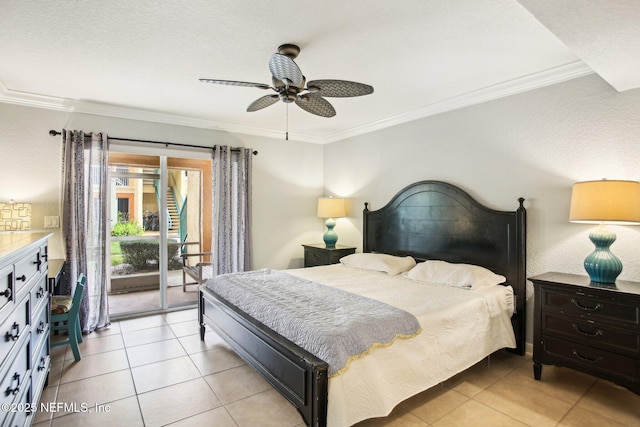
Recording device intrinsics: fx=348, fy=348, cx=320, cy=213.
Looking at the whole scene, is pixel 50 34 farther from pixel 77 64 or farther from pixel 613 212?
pixel 613 212

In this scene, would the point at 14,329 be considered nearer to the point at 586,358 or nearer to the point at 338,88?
the point at 338,88

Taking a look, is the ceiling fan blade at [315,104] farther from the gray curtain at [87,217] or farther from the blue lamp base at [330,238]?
the gray curtain at [87,217]

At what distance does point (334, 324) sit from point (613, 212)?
81.1 inches

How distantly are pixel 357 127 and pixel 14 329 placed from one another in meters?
4.24

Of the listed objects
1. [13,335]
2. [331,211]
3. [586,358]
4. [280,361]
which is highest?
[331,211]

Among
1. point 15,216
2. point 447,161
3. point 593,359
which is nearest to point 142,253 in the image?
point 15,216

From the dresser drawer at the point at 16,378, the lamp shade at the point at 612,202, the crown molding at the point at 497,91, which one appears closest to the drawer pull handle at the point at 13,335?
the dresser drawer at the point at 16,378

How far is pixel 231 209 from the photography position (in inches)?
188

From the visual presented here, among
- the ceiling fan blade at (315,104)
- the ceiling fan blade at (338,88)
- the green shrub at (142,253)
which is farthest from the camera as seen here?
the green shrub at (142,253)

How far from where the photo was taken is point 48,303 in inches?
108

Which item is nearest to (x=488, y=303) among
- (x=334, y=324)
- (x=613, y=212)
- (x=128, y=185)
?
(x=613, y=212)

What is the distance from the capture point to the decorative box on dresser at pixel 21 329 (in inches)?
59.0

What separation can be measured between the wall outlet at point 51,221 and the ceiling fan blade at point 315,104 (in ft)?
9.92

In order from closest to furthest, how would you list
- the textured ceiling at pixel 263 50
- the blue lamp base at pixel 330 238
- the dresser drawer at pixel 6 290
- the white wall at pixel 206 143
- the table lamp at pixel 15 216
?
the dresser drawer at pixel 6 290 → the textured ceiling at pixel 263 50 → the table lamp at pixel 15 216 → the white wall at pixel 206 143 → the blue lamp base at pixel 330 238
